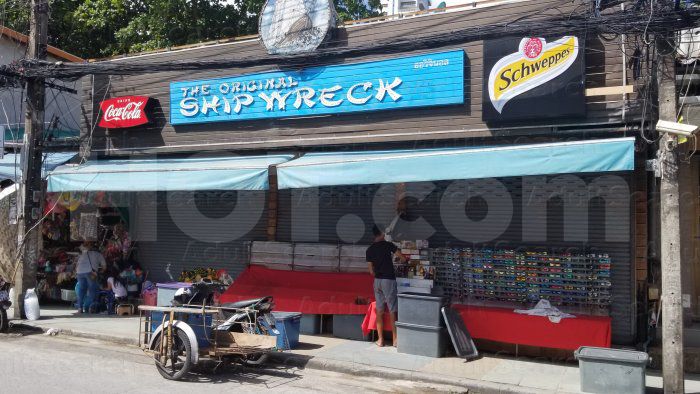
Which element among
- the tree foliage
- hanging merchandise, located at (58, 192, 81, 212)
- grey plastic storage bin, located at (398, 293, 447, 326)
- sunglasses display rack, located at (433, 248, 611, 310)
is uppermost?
the tree foliage

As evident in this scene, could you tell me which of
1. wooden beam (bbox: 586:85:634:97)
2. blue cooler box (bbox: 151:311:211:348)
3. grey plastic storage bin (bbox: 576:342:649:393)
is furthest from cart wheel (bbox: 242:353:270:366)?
wooden beam (bbox: 586:85:634:97)

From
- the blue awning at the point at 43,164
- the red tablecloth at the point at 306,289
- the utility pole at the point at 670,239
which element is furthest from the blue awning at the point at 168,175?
the utility pole at the point at 670,239

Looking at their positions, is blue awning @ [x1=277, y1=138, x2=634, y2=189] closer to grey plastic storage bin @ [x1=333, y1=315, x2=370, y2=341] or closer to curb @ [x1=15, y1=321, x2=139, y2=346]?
grey plastic storage bin @ [x1=333, y1=315, x2=370, y2=341]

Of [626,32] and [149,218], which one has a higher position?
[626,32]

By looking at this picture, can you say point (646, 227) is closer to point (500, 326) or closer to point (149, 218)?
point (500, 326)

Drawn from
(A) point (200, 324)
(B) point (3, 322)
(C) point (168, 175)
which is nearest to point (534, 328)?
(A) point (200, 324)

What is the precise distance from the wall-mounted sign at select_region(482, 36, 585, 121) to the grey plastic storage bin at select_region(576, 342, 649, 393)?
3.59 meters

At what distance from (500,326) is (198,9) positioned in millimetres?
15979

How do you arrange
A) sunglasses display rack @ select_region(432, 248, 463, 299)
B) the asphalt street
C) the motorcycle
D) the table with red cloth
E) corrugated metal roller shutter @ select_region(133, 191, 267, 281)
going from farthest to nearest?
1. corrugated metal roller shutter @ select_region(133, 191, 267, 281)
2. the motorcycle
3. sunglasses display rack @ select_region(432, 248, 463, 299)
4. the table with red cloth
5. the asphalt street

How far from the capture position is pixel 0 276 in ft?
39.2

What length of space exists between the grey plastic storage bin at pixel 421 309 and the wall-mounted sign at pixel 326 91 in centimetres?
324

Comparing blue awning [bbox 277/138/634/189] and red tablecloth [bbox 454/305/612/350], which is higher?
blue awning [bbox 277/138/634/189]

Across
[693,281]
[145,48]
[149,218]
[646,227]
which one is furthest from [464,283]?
[145,48]

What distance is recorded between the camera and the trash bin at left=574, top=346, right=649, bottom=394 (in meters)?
7.21
